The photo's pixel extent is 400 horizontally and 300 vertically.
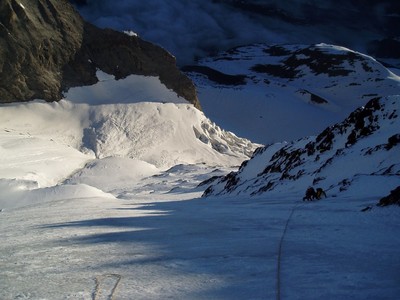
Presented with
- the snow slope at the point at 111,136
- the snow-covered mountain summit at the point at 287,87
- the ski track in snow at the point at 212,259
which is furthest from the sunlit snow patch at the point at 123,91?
the ski track in snow at the point at 212,259

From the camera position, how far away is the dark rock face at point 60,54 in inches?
2115

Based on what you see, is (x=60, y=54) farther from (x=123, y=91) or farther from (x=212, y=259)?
(x=212, y=259)

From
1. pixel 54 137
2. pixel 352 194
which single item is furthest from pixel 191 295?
pixel 54 137

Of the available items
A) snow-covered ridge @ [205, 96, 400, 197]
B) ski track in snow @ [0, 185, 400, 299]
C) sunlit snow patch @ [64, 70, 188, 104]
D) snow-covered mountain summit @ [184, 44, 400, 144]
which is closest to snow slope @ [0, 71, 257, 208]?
sunlit snow patch @ [64, 70, 188, 104]

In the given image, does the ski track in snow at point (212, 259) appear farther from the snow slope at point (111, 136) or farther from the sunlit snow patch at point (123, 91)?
the sunlit snow patch at point (123, 91)

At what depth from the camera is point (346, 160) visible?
47.9ft

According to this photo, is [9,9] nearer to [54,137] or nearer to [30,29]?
[30,29]

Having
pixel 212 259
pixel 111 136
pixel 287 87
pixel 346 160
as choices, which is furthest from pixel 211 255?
pixel 287 87

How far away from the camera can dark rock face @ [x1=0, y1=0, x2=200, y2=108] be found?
2115 inches

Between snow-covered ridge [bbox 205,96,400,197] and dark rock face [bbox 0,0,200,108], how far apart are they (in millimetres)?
38653

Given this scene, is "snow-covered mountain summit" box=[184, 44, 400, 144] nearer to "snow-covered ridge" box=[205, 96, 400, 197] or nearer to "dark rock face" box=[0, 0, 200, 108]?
"dark rock face" box=[0, 0, 200, 108]

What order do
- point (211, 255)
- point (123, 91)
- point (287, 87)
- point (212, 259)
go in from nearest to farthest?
1. point (212, 259)
2. point (211, 255)
3. point (123, 91)
4. point (287, 87)

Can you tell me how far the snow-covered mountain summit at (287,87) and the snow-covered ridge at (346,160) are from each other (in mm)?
54555

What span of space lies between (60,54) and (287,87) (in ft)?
197
